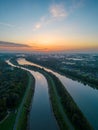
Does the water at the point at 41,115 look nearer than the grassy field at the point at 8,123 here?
No

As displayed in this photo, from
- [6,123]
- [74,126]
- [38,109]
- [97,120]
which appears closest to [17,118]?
[6,123]

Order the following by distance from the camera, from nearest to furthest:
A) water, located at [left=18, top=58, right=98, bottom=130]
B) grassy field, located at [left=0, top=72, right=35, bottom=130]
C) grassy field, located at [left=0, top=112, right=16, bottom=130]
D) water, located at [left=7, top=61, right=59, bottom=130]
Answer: grassy field, located at [left=0, top=112, right=16, bottom=130] < grassy field, located at [left=0, top=72, right=35, bottom=130] < water, located at [left=7, top=61, right=59, bottom=130] < water, located at [left=18, top=58, right=98, bottom=130]

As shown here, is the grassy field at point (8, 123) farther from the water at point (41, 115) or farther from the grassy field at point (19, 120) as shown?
the water at point (41, 115)

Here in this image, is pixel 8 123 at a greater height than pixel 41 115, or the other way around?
pixel 8 123

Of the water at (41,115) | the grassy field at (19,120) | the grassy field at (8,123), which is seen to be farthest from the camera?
the water at (41,115)

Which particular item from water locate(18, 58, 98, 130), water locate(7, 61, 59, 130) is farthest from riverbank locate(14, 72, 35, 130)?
water locate(18, 58, 98, 130)

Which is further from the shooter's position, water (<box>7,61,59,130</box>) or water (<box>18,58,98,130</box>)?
water (<box>18,58,98,130</box>)

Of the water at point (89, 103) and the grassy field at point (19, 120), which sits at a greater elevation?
the grassy field at point (19, 120)

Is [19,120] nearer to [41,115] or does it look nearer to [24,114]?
[24,114]

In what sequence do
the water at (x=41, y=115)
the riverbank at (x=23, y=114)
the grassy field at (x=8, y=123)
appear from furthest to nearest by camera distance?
the water at (x=41, y=115), the riverbank at (x=23, y=114), the grassy field at (x=8, y=123)

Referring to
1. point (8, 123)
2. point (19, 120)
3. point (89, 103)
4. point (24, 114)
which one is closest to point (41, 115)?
point (24, 114)

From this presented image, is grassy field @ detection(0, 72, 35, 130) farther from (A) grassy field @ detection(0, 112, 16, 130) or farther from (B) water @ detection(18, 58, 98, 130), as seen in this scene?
(B) water @ detection(18, 58, 98, 130)

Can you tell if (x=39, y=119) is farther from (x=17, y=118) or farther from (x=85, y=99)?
(x=85, y=99)

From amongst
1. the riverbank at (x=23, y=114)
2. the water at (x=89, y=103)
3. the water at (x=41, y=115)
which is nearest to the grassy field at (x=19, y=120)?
the riverbank at (x=23, y=114)
